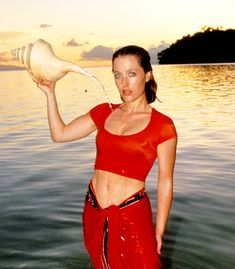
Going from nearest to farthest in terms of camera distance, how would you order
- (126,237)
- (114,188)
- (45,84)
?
(126,237)
(114,188)
(45,84)

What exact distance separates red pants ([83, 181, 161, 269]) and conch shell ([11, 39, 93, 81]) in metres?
1.17

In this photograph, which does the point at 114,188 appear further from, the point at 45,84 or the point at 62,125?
the point at 45,84

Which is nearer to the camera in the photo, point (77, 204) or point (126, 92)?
point (126, 92)

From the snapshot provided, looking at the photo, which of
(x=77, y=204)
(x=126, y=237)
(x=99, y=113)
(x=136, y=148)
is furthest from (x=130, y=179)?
(x=77, y=204)

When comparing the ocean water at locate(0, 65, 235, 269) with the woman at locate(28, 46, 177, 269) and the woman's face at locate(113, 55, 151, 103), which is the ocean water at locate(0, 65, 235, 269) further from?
the woman's face at locate(113, 55, 151, 103)

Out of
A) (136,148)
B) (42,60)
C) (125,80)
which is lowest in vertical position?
(136,148)

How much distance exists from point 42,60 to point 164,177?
1.37 m

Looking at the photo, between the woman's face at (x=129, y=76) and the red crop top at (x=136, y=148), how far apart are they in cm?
26

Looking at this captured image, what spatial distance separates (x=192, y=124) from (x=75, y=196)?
14.5 metres

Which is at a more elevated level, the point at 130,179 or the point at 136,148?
the point at 136,148

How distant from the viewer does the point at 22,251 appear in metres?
7.67

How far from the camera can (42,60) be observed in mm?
3568

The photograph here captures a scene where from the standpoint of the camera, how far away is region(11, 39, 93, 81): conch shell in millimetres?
3568

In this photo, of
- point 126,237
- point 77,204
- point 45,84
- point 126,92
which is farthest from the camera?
point 77,204
